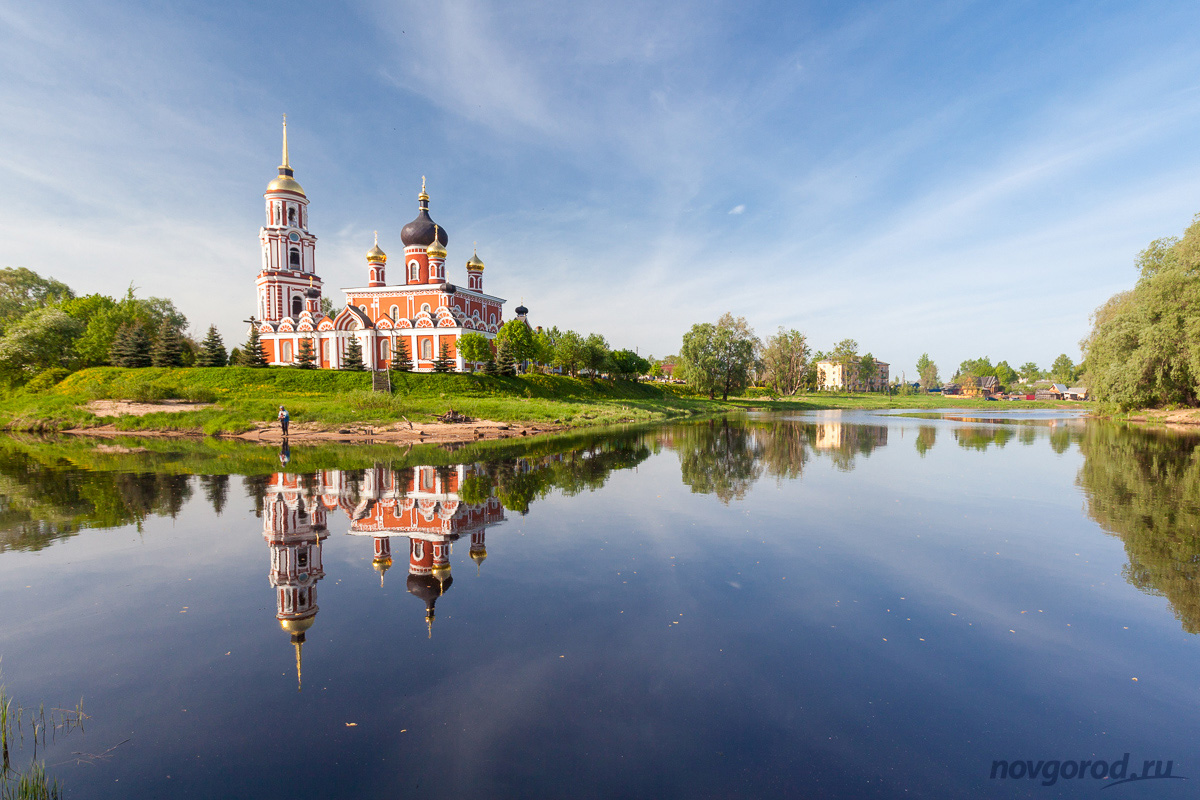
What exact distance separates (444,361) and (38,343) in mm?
35063

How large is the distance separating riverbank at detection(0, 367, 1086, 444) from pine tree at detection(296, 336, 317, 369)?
3.66 meters

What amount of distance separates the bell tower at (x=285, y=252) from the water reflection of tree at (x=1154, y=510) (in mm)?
64615

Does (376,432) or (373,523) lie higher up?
(376,432)

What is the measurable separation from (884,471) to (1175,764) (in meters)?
15.5

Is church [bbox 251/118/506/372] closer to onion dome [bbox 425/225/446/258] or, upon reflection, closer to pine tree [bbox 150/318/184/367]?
onion dome [bbox 425/225/446/258]

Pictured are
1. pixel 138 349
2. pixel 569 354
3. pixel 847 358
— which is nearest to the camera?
pixel 138 349

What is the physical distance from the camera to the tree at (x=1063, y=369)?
140 m

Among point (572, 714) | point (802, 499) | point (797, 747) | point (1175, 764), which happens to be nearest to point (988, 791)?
point (797, 747)

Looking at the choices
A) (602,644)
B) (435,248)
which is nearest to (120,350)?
(435,248)

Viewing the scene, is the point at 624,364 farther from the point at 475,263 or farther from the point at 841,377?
the point at 841,377

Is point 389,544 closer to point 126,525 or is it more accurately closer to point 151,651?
point 151,651

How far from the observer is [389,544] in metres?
9.87

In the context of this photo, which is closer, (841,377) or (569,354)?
(569,354)

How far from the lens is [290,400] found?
38.2 meters
